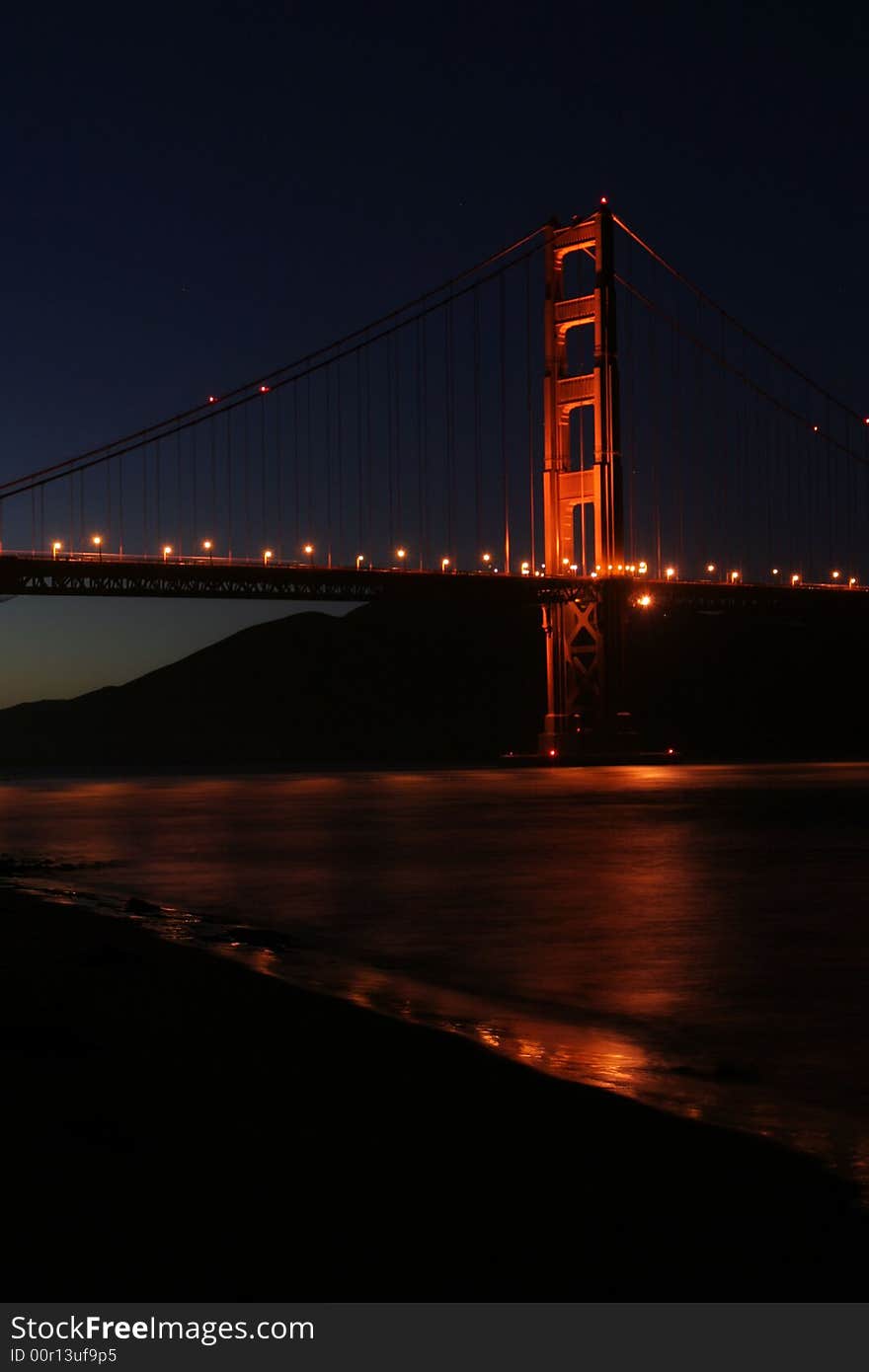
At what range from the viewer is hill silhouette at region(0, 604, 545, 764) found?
459 ft

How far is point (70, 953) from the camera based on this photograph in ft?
32.2

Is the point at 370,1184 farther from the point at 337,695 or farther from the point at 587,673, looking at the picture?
the point at 337,695

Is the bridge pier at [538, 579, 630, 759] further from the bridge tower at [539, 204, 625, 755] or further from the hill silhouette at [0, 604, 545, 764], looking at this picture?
the hill silhouette at [0, 604, 545, 764]

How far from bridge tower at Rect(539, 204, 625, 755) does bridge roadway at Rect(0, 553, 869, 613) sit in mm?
872

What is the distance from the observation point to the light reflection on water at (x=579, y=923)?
23.4ft

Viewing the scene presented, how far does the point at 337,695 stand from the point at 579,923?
143888 millimetres

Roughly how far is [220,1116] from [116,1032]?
1.73 metres

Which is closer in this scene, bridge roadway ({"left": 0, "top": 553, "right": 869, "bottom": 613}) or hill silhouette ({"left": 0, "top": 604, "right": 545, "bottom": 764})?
bridge roadway ({"left": 0, "top": 553, "right": 869, "bottom": 613})

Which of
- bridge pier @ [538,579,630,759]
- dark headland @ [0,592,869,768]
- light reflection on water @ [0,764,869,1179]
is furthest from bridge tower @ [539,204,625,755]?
dark headland @ [0,592,869,768]

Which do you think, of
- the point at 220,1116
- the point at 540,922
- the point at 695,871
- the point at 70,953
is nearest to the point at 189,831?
the point at 695,871

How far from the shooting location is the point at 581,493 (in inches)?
2442

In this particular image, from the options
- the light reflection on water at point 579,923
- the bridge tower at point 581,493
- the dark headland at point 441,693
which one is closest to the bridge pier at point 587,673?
the bridge tower at point 581,493
